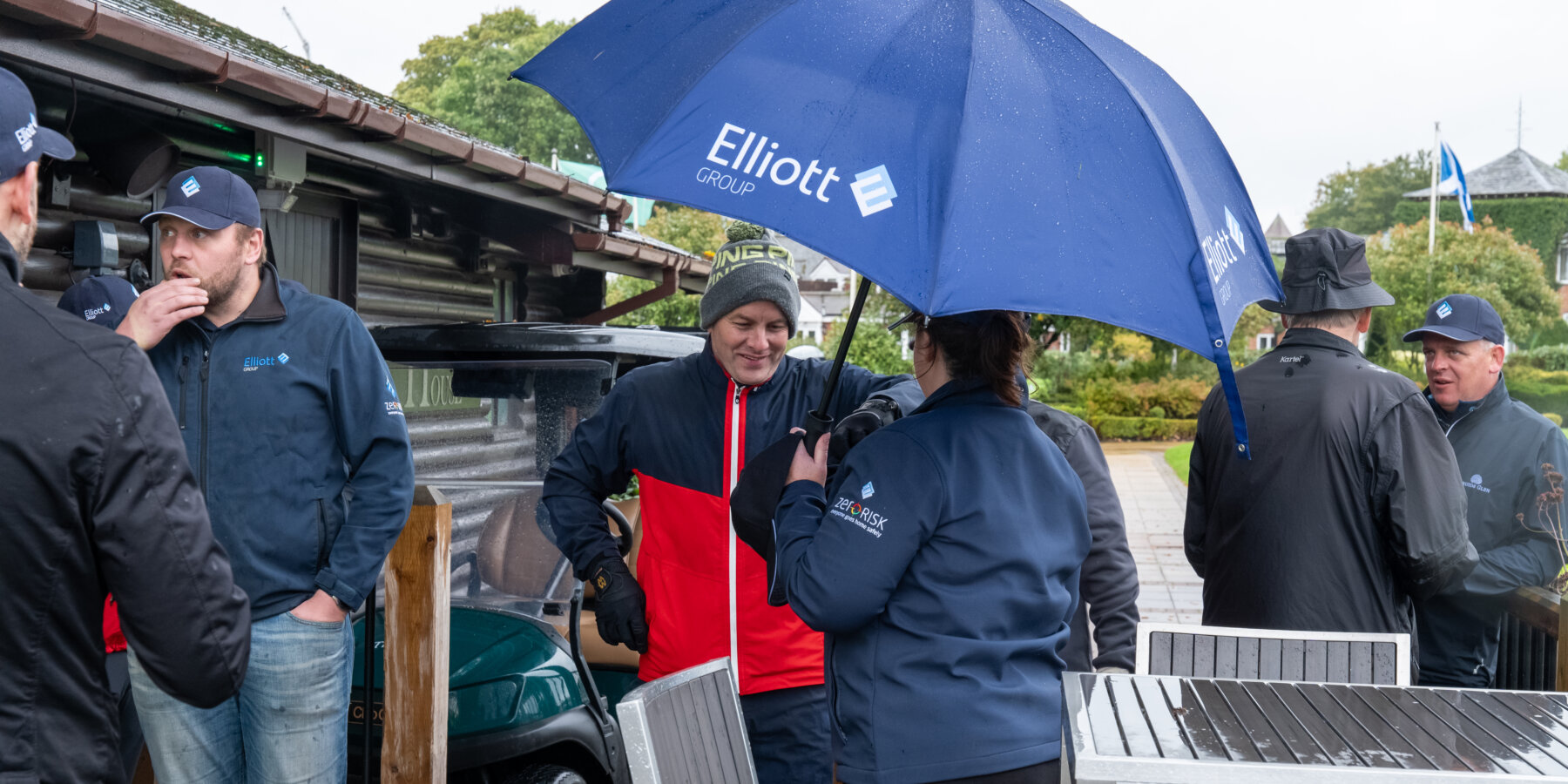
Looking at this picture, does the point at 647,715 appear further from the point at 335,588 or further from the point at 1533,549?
the point at 1533,549

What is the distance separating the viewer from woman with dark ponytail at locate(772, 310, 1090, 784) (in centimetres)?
199

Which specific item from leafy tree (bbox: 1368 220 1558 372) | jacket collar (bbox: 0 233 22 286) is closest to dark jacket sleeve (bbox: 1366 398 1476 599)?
jacket collar (bbox: 0 233 22 286)

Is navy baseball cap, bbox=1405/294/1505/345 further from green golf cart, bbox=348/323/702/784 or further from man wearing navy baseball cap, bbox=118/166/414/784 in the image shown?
man wearing navy baseball cap, bbox=118/166/414/784

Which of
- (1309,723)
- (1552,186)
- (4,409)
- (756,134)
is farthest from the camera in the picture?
(1552,186)

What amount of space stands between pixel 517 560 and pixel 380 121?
8.67ft


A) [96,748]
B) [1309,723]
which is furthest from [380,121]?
[1309,723]

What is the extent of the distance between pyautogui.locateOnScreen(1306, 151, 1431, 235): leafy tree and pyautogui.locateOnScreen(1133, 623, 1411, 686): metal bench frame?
8433 cm

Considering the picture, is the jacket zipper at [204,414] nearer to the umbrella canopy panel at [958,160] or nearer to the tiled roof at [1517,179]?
the umbrella canopy panel at [958,160]

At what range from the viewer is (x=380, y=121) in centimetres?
536

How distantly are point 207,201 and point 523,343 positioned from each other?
1.45 meters

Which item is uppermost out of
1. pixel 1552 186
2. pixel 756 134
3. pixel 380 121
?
pixel 1552 186

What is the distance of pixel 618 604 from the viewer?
2.80 metres

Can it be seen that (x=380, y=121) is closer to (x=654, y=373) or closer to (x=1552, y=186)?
(x=654, y=373)

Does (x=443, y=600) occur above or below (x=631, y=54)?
below
